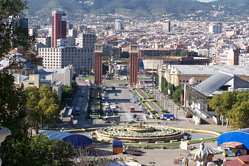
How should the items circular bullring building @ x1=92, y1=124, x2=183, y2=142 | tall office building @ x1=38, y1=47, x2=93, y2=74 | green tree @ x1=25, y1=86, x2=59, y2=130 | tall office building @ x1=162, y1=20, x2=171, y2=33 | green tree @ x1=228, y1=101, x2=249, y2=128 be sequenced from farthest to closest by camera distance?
tall office building @ x1=162, y1=20, x2=171, y2=33, tall office building @ x1=38, y1=47, x2=93, y2=74, green tree @ x1=228, y1=101, x2=249, y2=128, green tree @ x1=25, y1=86, x2=59, y2=130, circular bullring building @ x1=92, y1=124, x2=183, y2=142

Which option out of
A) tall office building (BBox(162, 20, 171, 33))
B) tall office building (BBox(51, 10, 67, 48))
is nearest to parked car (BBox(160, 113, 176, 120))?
tall office building (BBox(51, 10, 67, 48))

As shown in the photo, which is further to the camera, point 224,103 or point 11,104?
point 224,103

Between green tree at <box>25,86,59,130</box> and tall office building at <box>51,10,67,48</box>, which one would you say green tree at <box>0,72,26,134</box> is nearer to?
green tree at <box>25,86,59,130</box>

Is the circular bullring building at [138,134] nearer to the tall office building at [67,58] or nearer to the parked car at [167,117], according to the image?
the parked car at [167,117]

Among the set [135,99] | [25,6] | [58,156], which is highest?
[25,6]

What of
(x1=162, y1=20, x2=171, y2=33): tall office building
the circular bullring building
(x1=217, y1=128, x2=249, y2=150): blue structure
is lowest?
the circular bullring building

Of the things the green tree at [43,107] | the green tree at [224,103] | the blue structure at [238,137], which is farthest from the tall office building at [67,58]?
the blue structure at [238,137]

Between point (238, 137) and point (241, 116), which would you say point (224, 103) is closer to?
point (241, 116)

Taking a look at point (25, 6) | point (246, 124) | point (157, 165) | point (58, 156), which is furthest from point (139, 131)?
point (25, 6)

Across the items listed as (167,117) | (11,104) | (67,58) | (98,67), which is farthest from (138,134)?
(67,58)

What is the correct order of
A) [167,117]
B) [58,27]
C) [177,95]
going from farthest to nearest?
1. [58,27]
2. [177,95]
3. [167,117]

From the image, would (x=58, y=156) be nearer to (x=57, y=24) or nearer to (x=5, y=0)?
(x=5, y=0)
